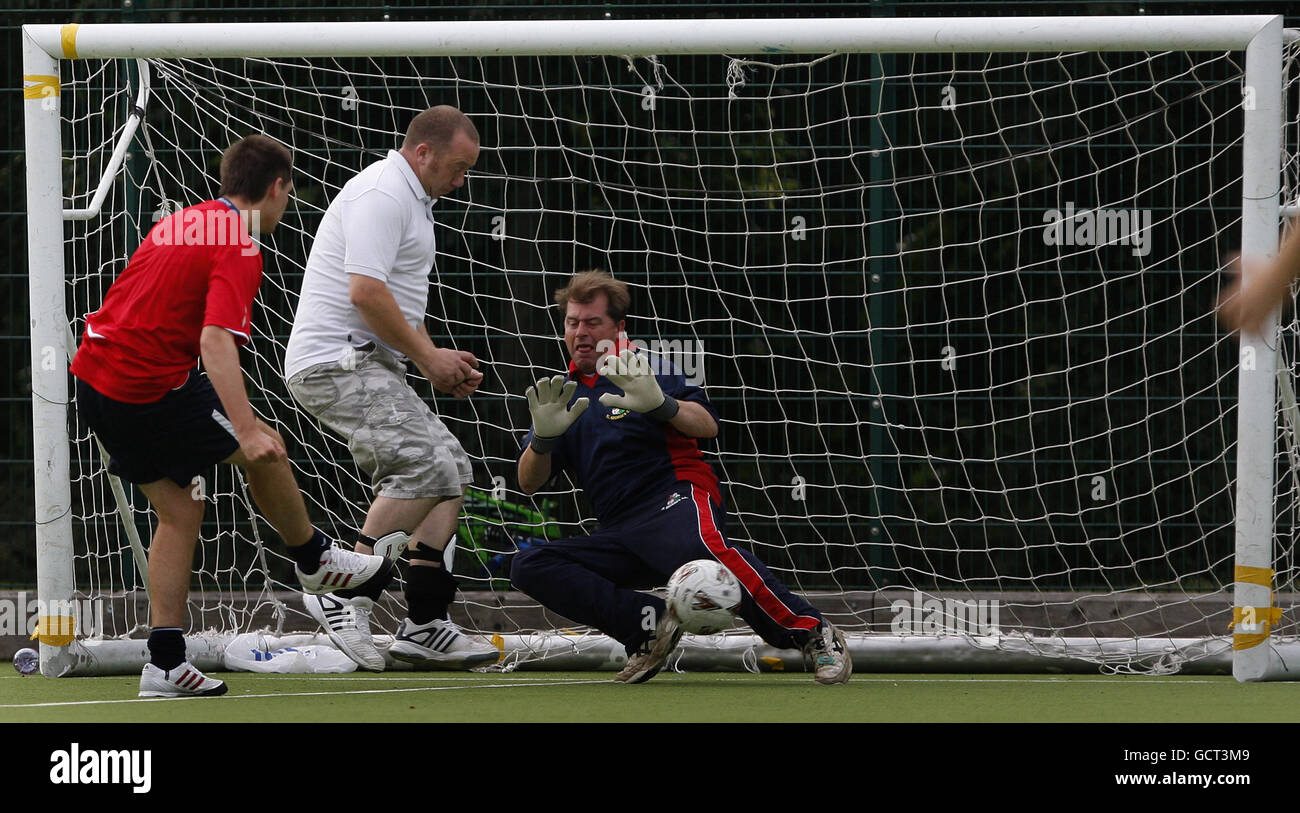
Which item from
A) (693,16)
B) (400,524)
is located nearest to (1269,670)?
(400,524)

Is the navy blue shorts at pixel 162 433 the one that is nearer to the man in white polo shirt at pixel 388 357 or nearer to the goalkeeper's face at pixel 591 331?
the man in white polo shirt at pixel 388 357

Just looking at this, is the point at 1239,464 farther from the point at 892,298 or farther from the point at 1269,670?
the point at 892,298

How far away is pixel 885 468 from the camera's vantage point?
595cm

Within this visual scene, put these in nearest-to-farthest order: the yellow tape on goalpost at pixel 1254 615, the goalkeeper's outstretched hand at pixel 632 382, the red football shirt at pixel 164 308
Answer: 1. the red football shirt at pixel 164 308
2. the goalkeeper's outstretched hand at pixel 632 382
3. the yellow tape on goalpost at pixel 1254 615

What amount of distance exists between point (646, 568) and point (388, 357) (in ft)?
3.63

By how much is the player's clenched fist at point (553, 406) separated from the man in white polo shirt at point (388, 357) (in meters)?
0.21

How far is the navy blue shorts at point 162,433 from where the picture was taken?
168 inches

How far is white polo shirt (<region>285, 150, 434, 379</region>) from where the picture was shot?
4605 millimetres

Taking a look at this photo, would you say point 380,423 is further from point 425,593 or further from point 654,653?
point 654,653

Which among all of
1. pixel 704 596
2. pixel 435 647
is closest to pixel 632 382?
pixel 704 596

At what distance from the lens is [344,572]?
4375 mm

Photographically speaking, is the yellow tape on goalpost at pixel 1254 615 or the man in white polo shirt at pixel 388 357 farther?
the yellow tape on goalpost at pixel 1254 615

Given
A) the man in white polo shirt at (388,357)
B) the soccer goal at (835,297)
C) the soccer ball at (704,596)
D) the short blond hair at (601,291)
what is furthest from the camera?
the soccer goal at (835,297)

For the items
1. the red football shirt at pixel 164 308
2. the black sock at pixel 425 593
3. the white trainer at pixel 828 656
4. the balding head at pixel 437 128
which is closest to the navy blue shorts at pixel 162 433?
the red football shirt at pixel 164 308
